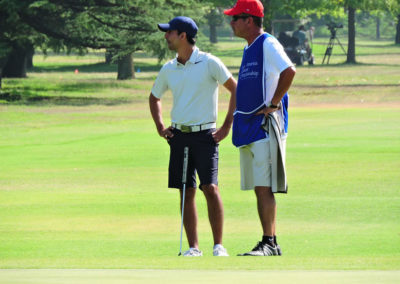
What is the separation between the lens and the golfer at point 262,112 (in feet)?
25.9

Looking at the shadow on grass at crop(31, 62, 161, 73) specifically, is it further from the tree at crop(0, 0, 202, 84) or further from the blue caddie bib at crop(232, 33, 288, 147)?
the blue caddie bib at crop(232, 33, 288, 147)

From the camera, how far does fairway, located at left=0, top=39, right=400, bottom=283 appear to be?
6.59 metres

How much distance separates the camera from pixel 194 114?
8.27 m

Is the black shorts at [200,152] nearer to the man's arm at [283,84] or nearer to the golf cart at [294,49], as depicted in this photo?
the man's arm at [283,84]

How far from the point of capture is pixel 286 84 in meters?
7.87

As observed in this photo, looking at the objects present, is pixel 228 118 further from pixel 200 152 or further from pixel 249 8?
pixel 249 8

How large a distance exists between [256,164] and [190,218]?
846 mm

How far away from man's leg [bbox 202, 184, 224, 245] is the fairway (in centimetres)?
31

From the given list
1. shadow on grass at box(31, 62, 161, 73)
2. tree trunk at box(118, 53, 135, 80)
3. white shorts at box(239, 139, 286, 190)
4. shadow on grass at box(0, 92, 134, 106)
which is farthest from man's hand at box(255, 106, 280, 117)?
shadow on grass at box(31, 62, 161, 73)

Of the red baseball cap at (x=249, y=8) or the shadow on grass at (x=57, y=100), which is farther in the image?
the shadow on grass at (x=57, y=100)

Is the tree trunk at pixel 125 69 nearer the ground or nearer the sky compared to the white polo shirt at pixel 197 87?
nearer the ground

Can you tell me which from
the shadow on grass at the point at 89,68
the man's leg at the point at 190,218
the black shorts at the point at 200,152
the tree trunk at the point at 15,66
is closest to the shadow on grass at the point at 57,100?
the tree trunk at the point at 15,66

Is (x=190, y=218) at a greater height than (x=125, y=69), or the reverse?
(x=190, y=218)

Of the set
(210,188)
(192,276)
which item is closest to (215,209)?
(210,188)
